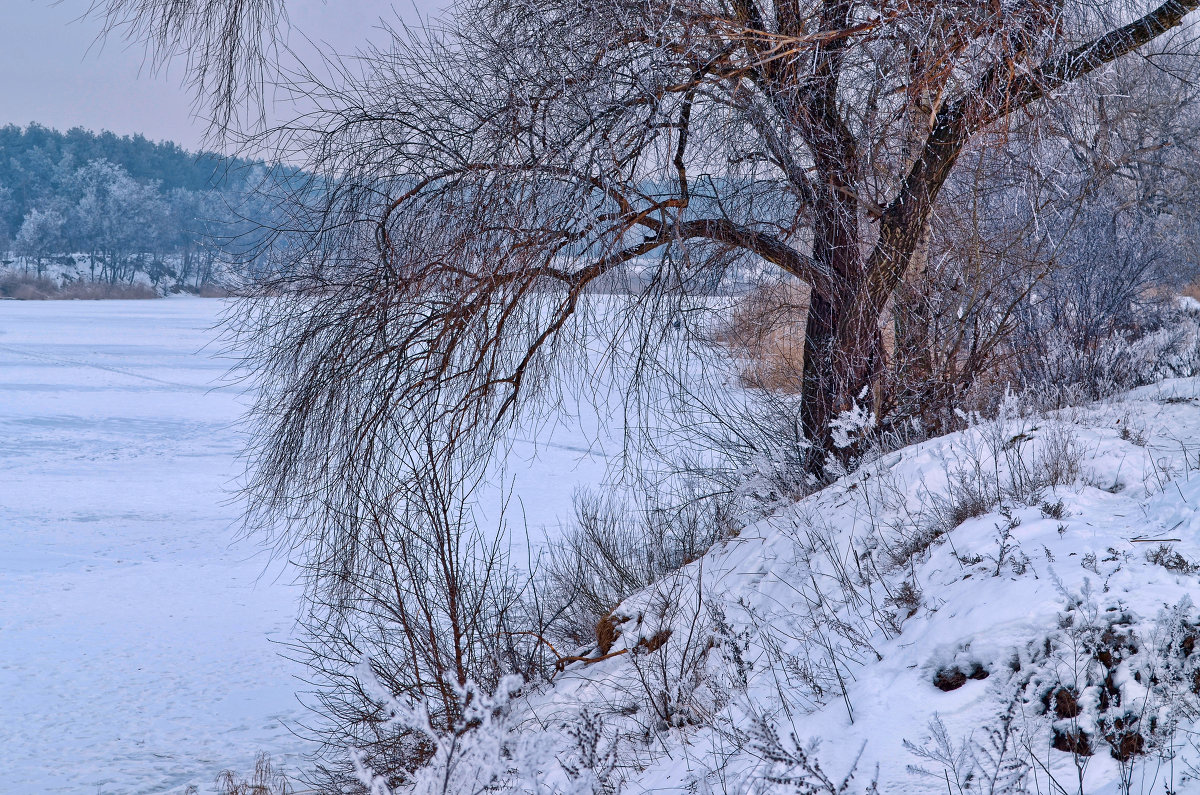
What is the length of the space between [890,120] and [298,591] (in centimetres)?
890

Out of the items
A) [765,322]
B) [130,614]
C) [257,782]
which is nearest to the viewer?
[257,782]

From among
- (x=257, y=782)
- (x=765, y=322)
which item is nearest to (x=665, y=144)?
(x=765, y=322)

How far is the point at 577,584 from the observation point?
293 inches

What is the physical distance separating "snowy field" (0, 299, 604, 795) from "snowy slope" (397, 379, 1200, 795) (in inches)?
156

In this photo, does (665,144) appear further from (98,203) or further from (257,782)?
(98,203)

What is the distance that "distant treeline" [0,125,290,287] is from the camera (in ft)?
248

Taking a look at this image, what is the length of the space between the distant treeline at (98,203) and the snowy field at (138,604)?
51481 mm

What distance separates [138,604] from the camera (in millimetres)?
9641

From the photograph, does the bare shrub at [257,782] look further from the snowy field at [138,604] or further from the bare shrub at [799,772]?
the bare shrub at [799,772]

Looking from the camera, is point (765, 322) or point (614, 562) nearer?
point (765, 322)

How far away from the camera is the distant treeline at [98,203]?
248 feet

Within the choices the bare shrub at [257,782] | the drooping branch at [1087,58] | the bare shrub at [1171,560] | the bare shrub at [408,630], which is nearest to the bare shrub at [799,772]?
the bare shrub at [1171,560]

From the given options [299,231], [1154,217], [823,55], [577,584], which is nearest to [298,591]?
[577,584]

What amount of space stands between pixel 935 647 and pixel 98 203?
9251 centimetres
